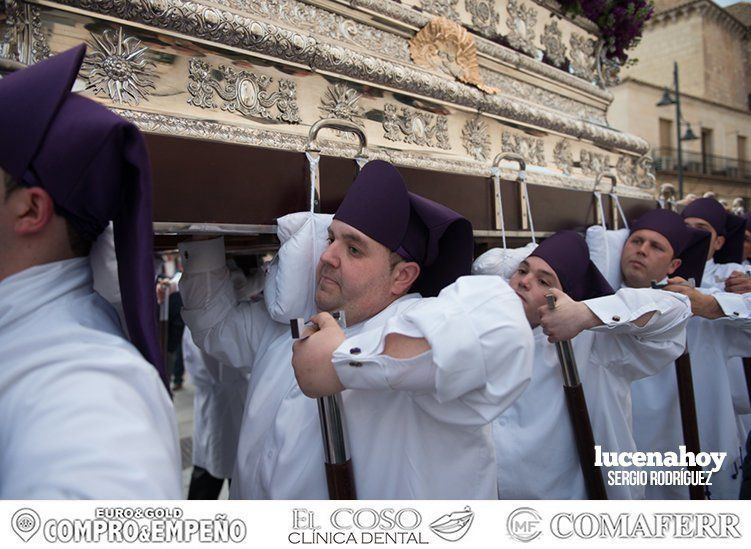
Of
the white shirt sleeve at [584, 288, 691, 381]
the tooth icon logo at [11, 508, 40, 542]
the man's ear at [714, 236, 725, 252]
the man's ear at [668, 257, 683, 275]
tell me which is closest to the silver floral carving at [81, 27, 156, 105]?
the tooth icon logo at [11, 508, 40, 542]

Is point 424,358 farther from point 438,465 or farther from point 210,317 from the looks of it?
point 210,317

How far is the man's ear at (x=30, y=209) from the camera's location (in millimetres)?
959

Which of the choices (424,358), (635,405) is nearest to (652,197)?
(635,405)

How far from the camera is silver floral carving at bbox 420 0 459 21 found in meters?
2.19

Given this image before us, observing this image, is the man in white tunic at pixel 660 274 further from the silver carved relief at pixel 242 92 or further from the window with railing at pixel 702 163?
the window with railing at pixel 702 163

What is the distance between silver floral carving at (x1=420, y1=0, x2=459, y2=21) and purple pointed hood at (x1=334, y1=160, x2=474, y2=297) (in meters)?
0.96

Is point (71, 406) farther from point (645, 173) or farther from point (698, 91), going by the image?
point (698, 91)

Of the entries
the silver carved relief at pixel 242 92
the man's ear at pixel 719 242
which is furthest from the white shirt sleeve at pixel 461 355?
the man's ear at pixel 719 242

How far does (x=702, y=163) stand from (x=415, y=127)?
19041 mm

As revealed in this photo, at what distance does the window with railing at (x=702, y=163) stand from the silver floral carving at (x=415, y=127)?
56.3ft

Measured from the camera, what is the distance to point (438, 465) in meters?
1.44

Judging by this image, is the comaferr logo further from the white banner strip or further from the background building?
the background building

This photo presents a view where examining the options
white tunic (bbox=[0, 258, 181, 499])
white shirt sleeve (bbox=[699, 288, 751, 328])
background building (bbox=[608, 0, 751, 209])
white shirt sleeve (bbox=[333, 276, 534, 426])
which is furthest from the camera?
background building (bbox=[608, 0, 751, 209])

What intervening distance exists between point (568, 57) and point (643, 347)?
1.63 m
